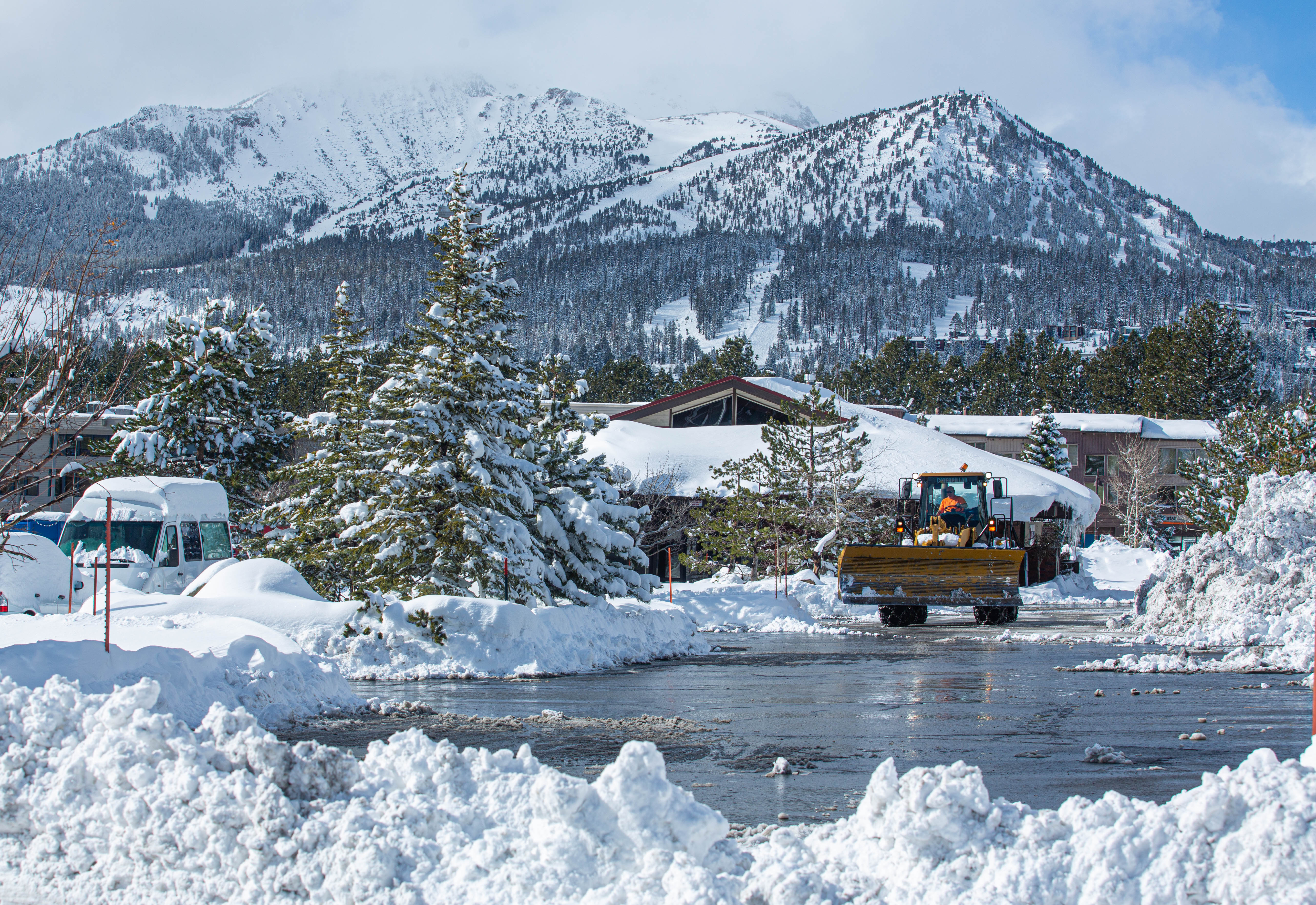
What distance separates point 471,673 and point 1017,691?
6.38 metres

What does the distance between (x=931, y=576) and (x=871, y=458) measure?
16.2m

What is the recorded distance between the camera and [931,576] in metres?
20.4

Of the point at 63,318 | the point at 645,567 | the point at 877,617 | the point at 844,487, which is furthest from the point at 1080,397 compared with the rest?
the point at 63,318

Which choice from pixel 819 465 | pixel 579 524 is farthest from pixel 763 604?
pixel 819 465

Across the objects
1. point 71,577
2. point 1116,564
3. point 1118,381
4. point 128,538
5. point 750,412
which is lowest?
point 1116,564

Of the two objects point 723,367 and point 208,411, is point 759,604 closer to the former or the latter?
point 208,411

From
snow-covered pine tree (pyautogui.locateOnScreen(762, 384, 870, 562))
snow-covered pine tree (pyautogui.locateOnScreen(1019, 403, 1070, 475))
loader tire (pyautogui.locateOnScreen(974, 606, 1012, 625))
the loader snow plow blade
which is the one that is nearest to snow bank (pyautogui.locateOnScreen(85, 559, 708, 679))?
the loader snow plow blade

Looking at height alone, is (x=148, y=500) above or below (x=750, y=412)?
below

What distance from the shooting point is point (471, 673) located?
535 inches

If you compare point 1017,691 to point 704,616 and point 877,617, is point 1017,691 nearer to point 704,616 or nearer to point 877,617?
point 704,616

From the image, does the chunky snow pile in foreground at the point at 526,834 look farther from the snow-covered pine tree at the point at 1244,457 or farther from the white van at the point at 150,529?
the snow-covered pine tree at the point at 1244,457

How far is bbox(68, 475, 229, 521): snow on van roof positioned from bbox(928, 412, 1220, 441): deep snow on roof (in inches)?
2034

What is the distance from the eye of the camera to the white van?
20.1 m

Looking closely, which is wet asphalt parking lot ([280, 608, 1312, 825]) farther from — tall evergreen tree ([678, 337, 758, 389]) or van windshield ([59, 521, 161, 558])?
tall evergreen tree ([678, 337, 758, 389])
